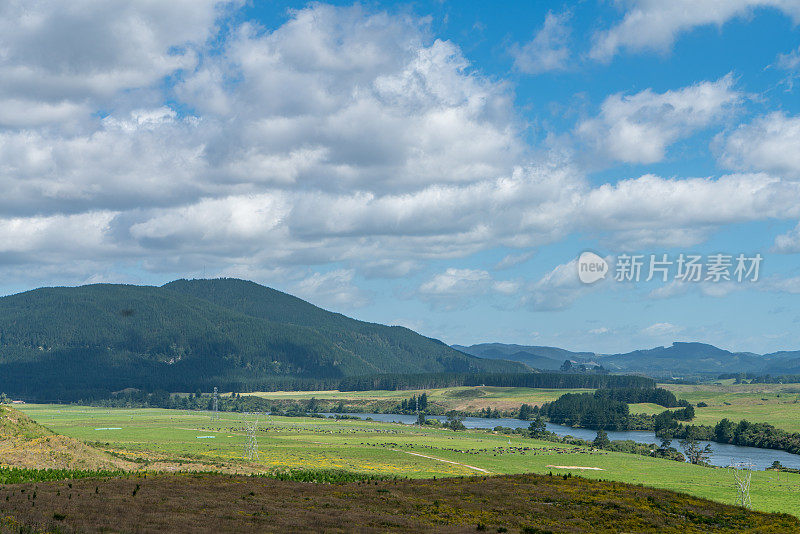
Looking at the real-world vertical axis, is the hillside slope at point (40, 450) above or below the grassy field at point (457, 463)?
above

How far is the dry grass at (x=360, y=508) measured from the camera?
170 feet

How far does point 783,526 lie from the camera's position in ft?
210

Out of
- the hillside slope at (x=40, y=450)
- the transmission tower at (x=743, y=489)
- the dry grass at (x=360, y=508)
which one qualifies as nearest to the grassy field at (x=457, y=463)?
the transmission tower at (x=743, y=489)

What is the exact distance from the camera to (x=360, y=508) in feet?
207

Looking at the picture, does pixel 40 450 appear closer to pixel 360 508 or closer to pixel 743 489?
pixel 360 508

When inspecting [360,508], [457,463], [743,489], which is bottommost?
[457,463]

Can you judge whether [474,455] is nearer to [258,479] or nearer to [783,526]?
[258,479]

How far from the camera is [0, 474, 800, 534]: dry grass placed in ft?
170

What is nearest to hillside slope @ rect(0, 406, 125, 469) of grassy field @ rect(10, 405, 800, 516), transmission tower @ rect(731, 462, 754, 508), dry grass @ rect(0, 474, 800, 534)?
grassy field @ rect(10, 405, 800, 516)

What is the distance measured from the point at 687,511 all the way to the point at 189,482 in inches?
1954

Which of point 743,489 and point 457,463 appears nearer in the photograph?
point 743,489

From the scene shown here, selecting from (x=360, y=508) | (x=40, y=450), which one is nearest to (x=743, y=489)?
(x=360, y=508)

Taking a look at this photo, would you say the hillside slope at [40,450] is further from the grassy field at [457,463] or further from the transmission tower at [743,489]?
the transmission tower at [743,489]

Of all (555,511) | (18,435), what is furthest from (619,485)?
(18,435)
